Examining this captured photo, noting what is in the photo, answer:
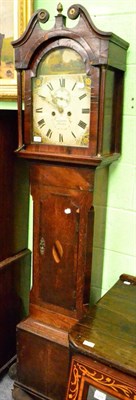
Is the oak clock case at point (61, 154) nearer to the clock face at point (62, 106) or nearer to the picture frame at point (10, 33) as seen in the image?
the clock face at point (62, 106)

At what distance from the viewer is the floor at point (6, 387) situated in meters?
1.86

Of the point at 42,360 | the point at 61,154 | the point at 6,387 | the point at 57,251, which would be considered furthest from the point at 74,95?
the point at 6,387

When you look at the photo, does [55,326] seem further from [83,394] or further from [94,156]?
[94,156]

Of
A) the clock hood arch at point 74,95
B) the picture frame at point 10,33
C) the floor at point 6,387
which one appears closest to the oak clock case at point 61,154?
the clock hood arch at point 74,95

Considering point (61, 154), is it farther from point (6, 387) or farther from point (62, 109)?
point (6, 387)

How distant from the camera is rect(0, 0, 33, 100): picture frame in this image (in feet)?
5.88

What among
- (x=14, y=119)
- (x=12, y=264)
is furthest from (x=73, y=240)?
(x=14, y=119)

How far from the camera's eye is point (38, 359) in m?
1.71

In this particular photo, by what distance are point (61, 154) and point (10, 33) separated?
82cm

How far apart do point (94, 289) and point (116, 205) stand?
46cm

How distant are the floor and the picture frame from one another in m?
1.48

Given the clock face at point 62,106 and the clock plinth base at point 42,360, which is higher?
the clock face at point 62,106

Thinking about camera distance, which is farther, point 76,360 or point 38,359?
point 38,359

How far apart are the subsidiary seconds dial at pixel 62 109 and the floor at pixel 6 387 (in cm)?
128
